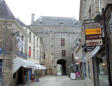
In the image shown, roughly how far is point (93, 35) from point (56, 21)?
36831 mm

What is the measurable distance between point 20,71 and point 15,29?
18.5ft

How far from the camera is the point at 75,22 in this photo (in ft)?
143

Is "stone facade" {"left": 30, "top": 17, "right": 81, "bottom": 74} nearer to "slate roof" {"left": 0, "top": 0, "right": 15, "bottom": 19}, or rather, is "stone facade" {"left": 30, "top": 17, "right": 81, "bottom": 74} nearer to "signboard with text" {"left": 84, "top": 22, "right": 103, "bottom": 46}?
"slate roof" {"left": 0, "top": 0, "right": 15, "bottom": 19}

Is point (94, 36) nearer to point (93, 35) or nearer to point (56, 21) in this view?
point (93, 35)

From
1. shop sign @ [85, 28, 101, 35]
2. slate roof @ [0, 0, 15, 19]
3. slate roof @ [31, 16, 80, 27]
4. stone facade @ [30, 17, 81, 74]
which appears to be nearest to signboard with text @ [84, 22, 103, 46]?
shop sign @ [85, 28, 101, 35]

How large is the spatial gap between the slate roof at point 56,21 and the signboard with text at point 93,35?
112 feet

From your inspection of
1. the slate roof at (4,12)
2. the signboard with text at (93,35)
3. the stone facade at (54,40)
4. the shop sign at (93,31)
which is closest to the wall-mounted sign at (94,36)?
the signboard with text at (93,35)

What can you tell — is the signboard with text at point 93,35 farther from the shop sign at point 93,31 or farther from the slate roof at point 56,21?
the slate roof at point 56,21

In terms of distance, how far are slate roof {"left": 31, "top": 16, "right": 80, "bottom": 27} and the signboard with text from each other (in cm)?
3427

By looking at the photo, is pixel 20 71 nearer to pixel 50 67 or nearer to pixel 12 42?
pixel 12 42

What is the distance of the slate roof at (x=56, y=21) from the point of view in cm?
4164

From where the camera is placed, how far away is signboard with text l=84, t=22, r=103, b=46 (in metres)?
6.78

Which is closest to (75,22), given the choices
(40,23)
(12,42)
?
(40,23)

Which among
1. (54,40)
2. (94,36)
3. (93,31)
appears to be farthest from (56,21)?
(94,36)
